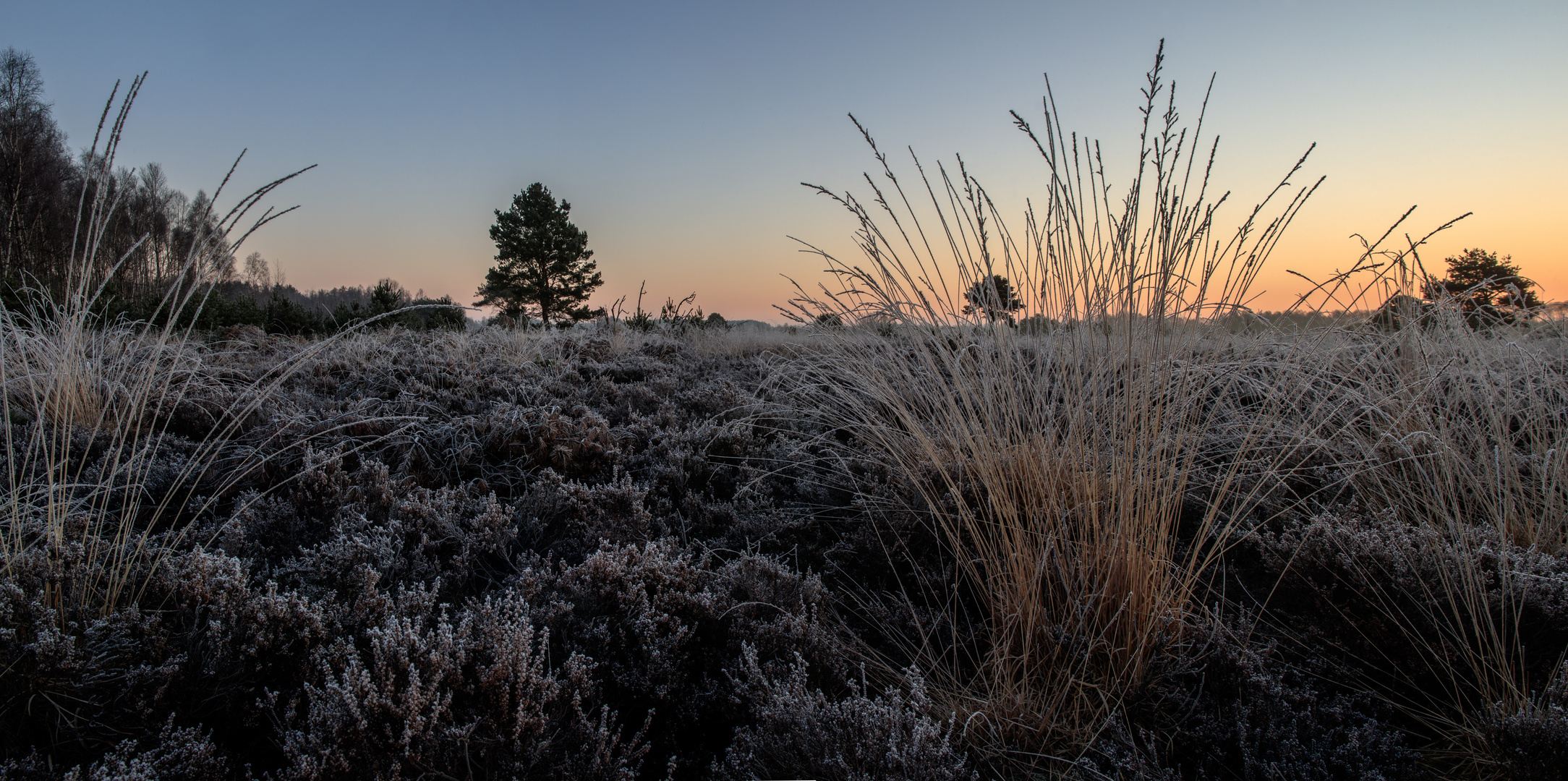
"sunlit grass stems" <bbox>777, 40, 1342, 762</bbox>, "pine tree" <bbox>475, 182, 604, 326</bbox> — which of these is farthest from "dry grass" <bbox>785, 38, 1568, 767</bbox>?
"pine tree" <bbox>475, 182, 604, 326</bbox>

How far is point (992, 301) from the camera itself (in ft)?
6.41

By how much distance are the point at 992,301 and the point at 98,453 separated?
13.3 ft

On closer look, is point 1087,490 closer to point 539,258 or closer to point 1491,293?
point 1491,293

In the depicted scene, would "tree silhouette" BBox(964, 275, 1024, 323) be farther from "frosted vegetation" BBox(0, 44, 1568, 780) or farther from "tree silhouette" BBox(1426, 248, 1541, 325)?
"tree silhouette" BBox(1426, 248, 1541, 325)

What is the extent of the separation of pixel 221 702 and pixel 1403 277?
11.5 feet

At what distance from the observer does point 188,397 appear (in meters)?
3.25

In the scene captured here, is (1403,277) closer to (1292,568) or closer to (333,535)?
(1292,568)

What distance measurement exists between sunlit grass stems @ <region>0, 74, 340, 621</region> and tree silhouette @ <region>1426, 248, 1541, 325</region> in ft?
13.0

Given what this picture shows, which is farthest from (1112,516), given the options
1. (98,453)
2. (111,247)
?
(111,247)

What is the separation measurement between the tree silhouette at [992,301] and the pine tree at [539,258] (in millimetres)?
28341

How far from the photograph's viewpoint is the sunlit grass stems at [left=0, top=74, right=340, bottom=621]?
1454mm

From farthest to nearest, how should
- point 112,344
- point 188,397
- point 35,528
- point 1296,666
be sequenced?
point 112,344 → point 188,397 → point 35,528 → point 1296,666

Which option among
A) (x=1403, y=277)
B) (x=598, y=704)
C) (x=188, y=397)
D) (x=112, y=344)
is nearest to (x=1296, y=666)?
(x=1403, y=277)

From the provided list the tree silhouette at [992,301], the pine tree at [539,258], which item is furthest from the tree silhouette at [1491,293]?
the pine tree at [539,258]
